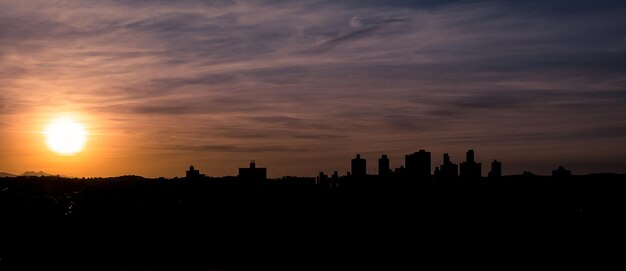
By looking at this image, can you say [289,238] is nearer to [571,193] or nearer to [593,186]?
[571,193]

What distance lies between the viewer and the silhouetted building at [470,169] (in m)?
150

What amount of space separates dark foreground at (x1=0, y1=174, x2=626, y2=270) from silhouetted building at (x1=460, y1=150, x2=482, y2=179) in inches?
134

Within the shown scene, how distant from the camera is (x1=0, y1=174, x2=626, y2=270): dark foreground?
305 feet

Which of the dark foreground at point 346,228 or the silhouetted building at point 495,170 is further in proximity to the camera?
the silhouetted building at point 495,170

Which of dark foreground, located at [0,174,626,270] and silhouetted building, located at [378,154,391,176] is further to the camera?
silhouetted building, located at [378,154,391,176]

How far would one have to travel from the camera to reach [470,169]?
6004 inches

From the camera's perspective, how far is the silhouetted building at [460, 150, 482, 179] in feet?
490

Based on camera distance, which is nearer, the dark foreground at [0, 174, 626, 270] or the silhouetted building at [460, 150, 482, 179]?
the dark foreground at [0, 174, 626, 270]

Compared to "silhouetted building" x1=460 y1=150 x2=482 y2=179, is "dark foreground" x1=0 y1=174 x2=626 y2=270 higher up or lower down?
lower down

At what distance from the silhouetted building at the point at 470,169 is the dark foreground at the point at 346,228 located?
3.39 m

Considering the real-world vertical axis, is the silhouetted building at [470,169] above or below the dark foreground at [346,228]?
above

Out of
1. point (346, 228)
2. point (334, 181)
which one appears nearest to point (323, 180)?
point (334, 181)

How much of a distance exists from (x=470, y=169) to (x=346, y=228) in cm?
5032

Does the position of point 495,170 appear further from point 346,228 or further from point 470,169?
point 346,228
